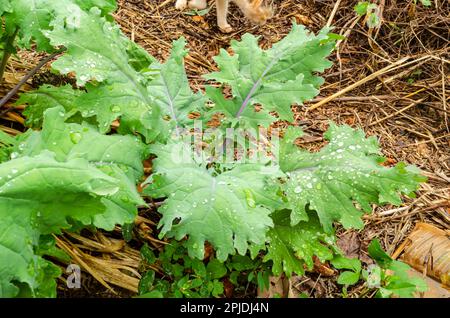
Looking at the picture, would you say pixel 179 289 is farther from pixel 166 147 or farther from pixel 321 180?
pixel 321 180

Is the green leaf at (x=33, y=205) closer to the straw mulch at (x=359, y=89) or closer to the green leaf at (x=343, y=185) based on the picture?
the straw mulch at (x=359, y=89)

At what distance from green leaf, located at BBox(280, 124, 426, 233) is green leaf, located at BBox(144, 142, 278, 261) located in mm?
207

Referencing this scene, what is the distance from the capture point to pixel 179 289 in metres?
1.74

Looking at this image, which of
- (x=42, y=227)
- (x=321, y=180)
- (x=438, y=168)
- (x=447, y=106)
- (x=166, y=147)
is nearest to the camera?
(x=42, y=227)

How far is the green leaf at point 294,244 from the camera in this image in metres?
1.75

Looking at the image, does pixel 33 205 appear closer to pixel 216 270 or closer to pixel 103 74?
pixel 103 74

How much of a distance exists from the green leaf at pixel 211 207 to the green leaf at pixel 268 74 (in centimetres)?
35

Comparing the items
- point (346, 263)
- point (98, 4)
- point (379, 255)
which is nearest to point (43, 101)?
point (98, 4)

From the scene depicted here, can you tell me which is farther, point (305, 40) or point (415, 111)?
point (415, 111)

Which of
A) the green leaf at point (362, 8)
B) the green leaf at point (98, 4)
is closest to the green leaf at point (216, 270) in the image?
the green leaf at point (98, 4)

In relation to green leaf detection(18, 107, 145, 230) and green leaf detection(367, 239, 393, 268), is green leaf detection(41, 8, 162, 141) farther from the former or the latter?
green leaf detection(367, 239, 393, 268)

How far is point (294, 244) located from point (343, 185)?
0.94ft
